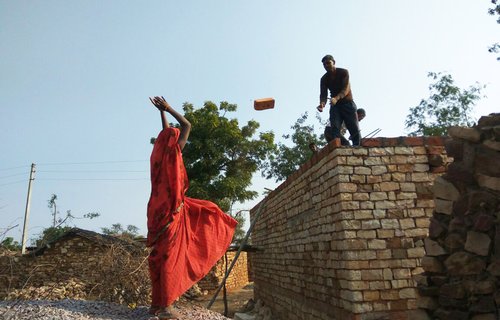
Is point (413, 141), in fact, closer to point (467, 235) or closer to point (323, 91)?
point (323, 91)

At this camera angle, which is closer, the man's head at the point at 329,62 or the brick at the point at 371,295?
the brick at the point at 371,295

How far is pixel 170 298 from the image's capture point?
3.51 meters

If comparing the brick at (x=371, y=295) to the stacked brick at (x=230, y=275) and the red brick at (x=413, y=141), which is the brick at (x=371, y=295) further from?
the stacked brick at (x=230, y=275)

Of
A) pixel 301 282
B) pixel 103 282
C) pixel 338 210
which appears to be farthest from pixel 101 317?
pixel 301 282

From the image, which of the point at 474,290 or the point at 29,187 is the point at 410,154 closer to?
the point at 474,290

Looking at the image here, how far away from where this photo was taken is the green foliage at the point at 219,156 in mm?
16911

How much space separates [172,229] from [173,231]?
0.03 m

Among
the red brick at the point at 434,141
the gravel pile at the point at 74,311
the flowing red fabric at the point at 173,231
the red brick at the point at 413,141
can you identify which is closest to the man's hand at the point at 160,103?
the flowing red fabric at the point at 173,231

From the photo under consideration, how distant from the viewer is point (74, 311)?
3.51 metres

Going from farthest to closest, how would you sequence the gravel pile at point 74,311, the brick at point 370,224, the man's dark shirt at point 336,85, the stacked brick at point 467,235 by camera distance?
1. the man's dark shirt at point 336,85
2. the brick at point 370,224
3. the gravel pile at point 74,311
4. the stacked brick at point 467,235

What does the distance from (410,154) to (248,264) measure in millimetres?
19325

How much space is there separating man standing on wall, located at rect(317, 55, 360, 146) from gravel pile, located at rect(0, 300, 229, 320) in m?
3.12

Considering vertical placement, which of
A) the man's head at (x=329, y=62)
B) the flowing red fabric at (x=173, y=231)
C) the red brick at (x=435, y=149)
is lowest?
the flowing red fabric at (x=173, y=231)

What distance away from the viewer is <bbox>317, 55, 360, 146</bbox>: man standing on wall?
220 inches
